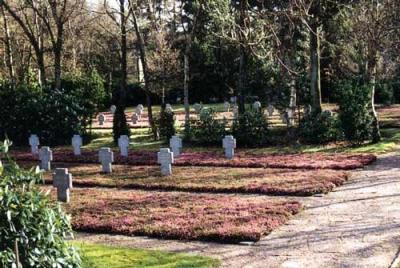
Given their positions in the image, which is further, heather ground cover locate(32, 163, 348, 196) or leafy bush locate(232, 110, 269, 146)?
leafy bush locate(232, 110, 269, 146)

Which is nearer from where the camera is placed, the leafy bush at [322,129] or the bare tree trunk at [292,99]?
the leafy bush at [322,129]

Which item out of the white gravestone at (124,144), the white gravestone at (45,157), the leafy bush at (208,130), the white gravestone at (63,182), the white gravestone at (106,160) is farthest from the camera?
the leafy bush at (208,130)

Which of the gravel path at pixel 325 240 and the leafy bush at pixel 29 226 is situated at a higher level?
the leafy bush at pixel 29 226

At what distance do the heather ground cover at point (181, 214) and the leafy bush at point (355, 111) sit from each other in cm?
1036

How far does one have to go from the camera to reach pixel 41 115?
91.8 feet

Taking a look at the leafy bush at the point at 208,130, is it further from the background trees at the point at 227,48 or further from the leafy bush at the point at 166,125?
the background trees at the point at 227,48

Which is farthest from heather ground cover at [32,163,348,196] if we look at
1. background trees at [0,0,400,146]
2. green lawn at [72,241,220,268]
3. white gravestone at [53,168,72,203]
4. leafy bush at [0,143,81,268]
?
leafy bush at [0,143,81,268]

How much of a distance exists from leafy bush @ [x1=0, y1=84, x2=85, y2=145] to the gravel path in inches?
695

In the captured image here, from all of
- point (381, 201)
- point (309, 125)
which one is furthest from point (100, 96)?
point (381, 201)

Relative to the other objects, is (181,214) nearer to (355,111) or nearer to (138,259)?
(138,259)

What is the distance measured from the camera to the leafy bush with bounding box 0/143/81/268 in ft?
16.1

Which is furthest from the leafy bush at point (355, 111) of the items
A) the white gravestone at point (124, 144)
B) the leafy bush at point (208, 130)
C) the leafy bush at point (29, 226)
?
the leafy bush at point (29, 226)

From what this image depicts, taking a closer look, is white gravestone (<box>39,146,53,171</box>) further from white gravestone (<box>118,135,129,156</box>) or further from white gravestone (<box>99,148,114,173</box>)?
white gravestone (<box>118,135,129,156</box>)

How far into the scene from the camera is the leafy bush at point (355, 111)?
878 inches
